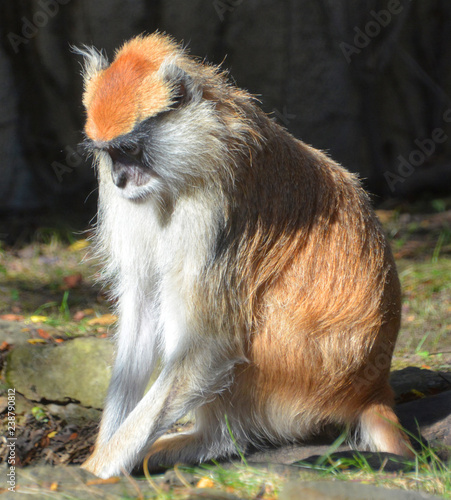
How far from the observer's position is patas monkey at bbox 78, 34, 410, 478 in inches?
128

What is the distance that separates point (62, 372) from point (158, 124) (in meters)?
1.97

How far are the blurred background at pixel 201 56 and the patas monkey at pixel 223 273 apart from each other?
4.56m

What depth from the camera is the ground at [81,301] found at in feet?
13.6

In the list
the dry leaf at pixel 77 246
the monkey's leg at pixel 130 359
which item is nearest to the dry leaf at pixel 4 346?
the monkey's leg at pixel 130 359

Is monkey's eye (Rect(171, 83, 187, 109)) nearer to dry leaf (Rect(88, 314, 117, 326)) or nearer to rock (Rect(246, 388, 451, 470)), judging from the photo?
rock (Rect(246, 388, 451, 470))

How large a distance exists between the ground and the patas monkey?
0.63 m

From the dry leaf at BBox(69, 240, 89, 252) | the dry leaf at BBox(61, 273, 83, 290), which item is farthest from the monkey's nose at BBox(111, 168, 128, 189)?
the dry leaf at BBox(69, 240, 89, 252)

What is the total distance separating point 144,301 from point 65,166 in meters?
4.95

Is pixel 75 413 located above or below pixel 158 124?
below

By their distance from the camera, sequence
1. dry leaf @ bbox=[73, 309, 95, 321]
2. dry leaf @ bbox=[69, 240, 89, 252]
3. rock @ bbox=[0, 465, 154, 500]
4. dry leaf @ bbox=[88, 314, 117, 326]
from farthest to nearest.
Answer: dry leaf @ bbox=[69, 240, 89, 252]
dry leaf @ bbox=[73, 309, 95, 321]
dry leaf @ bbox=[88, 314, 117, 326]
rock @ bbox=[0, 465, 154, 500]

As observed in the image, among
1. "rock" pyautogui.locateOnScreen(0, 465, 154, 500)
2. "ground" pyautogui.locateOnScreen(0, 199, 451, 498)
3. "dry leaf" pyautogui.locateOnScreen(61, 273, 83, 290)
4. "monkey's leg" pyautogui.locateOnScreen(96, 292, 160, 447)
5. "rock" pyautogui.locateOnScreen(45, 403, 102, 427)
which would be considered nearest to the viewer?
"rock" pyautogui.locateOnScreen(0, 465, 154, 500)

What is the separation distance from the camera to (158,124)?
3.21m

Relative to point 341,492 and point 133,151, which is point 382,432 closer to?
point 341,492

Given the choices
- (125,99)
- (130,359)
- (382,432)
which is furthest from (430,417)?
(125,99)
